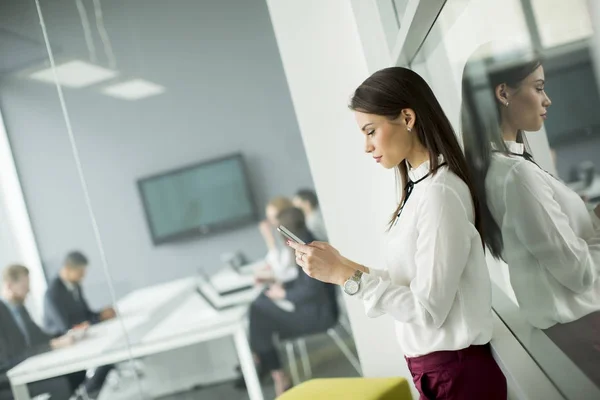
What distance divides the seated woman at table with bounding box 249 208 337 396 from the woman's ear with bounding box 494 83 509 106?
2.28 m

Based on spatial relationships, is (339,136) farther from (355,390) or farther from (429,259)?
(429,259)

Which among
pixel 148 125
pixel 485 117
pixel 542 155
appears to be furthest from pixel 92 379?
pixel 542 155

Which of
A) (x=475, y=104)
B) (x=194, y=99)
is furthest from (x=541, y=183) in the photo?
(x=194, y=99)

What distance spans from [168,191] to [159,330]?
80 cm

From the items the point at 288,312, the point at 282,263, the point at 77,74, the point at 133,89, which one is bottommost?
the point at 288,312

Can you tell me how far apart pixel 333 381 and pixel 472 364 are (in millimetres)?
1532

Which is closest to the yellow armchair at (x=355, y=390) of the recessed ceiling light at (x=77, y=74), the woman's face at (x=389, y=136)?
the woman's face at (x=389, y=136)

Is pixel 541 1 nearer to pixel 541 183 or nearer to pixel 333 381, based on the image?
pixel 541 183

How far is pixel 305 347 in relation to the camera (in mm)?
3549

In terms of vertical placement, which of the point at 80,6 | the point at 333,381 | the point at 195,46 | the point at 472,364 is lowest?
the point at 333,381

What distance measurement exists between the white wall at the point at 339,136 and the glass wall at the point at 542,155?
1.55 meters

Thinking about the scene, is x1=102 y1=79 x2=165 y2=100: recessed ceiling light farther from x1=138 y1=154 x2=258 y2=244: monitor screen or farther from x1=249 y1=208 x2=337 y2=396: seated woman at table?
x1=249 y1=208 x2=337 y2=396: seated woman at table

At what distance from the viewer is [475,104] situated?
1.47 meters

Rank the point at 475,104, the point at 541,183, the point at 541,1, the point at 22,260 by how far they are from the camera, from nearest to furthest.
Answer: the point at 541,1, the point at 541,183, the point at 475,104, the point at 22,260
